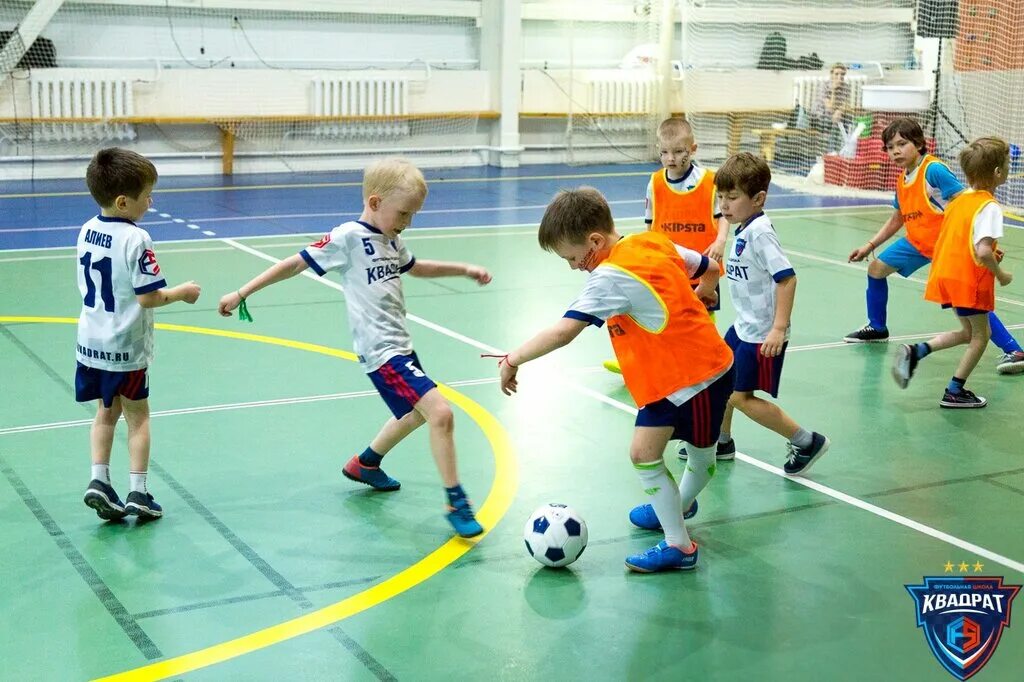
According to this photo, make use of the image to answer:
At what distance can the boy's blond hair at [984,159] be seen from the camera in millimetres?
6996

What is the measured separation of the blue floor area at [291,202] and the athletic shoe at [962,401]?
315 inches

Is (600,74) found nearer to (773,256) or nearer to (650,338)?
(773,256)

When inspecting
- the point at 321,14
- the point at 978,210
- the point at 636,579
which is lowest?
the point at 636,579

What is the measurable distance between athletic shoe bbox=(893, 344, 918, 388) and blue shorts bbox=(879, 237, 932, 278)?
1.61m

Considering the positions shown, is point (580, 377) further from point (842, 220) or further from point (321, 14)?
point (321, 14)

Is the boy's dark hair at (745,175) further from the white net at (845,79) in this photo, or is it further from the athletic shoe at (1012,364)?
the white net at (845,79)

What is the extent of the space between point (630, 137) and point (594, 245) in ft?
62.4

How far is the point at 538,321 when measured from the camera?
916 cm

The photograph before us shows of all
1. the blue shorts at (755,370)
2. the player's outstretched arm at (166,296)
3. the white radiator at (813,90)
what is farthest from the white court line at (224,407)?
the white radiator at (813,90)

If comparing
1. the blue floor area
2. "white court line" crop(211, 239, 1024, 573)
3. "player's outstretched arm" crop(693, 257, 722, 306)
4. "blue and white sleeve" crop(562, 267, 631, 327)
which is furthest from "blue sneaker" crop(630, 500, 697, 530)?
the blue floor area

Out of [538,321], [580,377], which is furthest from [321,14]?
[580,377]

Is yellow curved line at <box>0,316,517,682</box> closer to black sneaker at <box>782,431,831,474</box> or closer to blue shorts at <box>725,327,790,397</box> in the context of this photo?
blue shorts at <box>725,327,790,397</box>

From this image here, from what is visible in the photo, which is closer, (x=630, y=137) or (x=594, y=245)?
(x=594, y=245)

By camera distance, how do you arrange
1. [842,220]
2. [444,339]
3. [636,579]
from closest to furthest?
[636,579], [444,339], [842,220]
